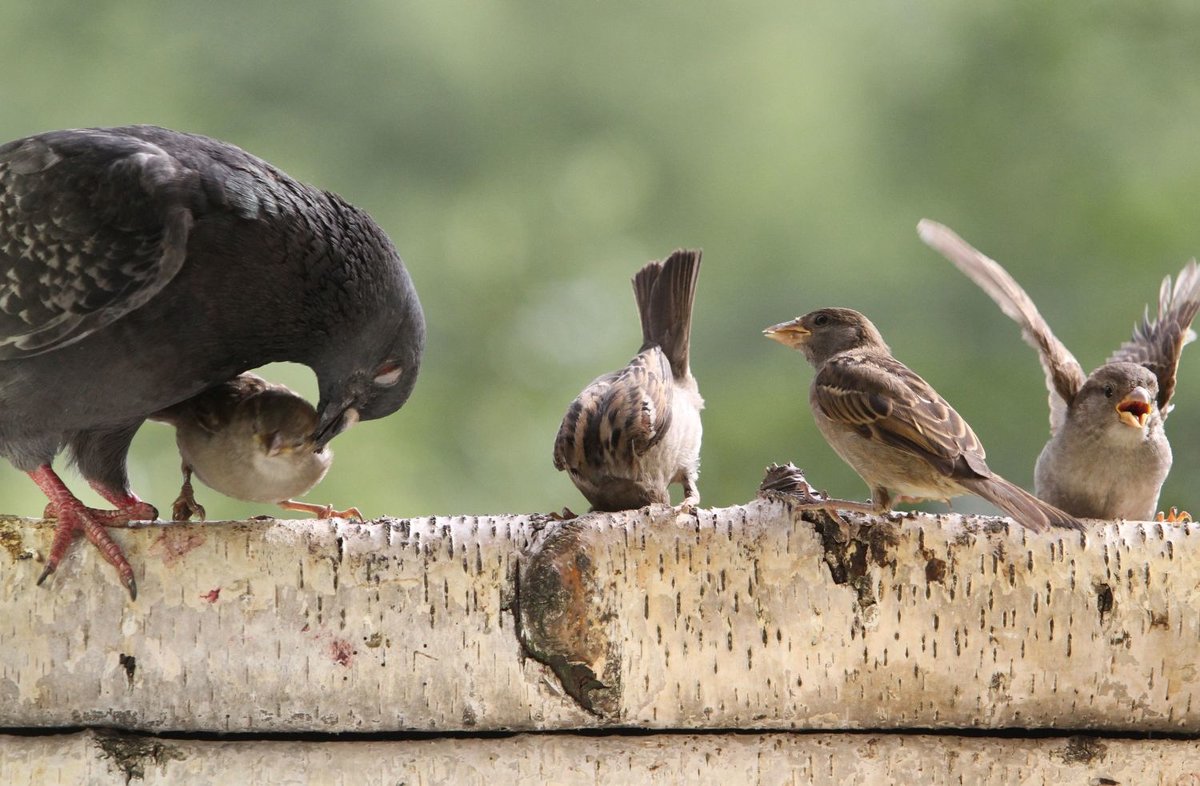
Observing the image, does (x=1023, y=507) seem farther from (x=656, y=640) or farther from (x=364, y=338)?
(x=364, y=338)

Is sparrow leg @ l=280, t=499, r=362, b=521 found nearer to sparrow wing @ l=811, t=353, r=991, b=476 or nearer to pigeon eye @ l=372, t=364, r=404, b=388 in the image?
pigeon eye @ l=372, t=364, r=404, b=388

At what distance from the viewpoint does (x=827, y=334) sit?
2926mm

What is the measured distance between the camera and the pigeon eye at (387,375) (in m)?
2.54

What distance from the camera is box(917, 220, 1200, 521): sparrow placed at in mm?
2352

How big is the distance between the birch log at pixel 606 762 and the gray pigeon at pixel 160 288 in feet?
1.41

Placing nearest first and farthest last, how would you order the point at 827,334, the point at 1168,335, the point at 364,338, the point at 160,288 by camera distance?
the point at 160,288 < the point at 364,338 < the point at 1168,335 < the point at 827,334

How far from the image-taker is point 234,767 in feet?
6.61

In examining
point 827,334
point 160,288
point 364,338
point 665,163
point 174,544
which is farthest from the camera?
point 665,163

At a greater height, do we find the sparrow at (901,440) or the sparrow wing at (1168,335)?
the sparrow wing at (1168,335)

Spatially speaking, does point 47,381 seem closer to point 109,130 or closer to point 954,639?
point 109,130

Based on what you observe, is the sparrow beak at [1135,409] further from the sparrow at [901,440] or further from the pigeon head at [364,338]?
the pigeon head at [364,338]

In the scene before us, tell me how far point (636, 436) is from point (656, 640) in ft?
2.02

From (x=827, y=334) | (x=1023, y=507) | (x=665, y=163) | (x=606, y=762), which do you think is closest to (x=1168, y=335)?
(x=827, y=334)

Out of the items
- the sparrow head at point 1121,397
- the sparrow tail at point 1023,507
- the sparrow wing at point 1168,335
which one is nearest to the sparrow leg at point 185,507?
the sparrow tail at point 1023,507
